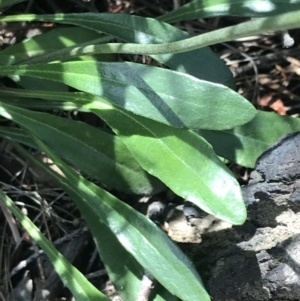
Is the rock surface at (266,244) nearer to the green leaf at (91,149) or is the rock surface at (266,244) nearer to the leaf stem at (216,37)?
the green leaf at (91,149)

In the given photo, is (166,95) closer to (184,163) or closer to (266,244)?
(184,163)

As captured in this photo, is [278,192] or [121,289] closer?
[278,192]

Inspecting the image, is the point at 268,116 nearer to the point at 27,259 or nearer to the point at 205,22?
the point at 205,22

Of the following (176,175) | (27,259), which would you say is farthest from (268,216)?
(27,259)

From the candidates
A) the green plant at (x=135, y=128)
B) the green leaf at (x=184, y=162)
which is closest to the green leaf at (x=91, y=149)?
the green plant at (x=135, y=128)

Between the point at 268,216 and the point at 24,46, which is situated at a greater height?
the point at 24,46

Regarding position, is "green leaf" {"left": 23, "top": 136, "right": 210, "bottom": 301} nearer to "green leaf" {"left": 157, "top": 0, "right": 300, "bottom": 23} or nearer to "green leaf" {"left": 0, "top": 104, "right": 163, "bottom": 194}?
"green leaf" {"left": 0, "top": 104, "right": 163, "bottom": 194}

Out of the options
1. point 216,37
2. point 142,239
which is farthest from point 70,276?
point 216,37
